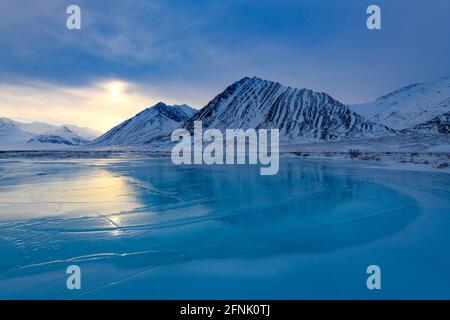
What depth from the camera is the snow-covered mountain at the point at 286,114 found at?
289ft

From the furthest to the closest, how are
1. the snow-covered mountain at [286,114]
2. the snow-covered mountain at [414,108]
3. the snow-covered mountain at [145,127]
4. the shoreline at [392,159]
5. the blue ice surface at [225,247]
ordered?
the snow-covered mountain at [414,108] → the snow-covered mountain at [145,127] → the snow-covered mountain at [286,114] → the shoreline at [392,159] → the blue ice surface at [225,247]

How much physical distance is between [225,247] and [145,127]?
145222 mm

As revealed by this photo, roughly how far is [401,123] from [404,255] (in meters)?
163

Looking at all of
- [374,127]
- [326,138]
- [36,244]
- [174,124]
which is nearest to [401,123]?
[374,127]

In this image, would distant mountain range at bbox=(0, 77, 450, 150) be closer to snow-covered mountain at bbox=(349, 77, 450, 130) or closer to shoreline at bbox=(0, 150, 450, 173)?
snow-covered mountain at bbox=(349, 77, 450, 130)

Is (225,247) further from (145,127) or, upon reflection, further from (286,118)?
(145,127)

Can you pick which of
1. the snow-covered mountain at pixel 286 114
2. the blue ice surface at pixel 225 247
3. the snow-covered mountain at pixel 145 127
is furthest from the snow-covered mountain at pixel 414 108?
the blue ice surface at pixel 225 247

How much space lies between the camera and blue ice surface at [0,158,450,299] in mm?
4301

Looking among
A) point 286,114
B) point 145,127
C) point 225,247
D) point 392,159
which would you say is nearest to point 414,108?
point 286,114

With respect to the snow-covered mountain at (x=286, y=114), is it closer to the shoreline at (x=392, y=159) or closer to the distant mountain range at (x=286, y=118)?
the distant mountain range at (x=286, y=118)

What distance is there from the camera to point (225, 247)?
5.86m

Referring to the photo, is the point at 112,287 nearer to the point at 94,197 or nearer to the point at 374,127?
the point at 94,197

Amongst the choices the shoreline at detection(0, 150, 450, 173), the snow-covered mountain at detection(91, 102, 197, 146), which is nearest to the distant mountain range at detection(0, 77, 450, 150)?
the snow-covered mountain at detection(91, 102, 197, 146)

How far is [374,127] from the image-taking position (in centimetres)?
9194
